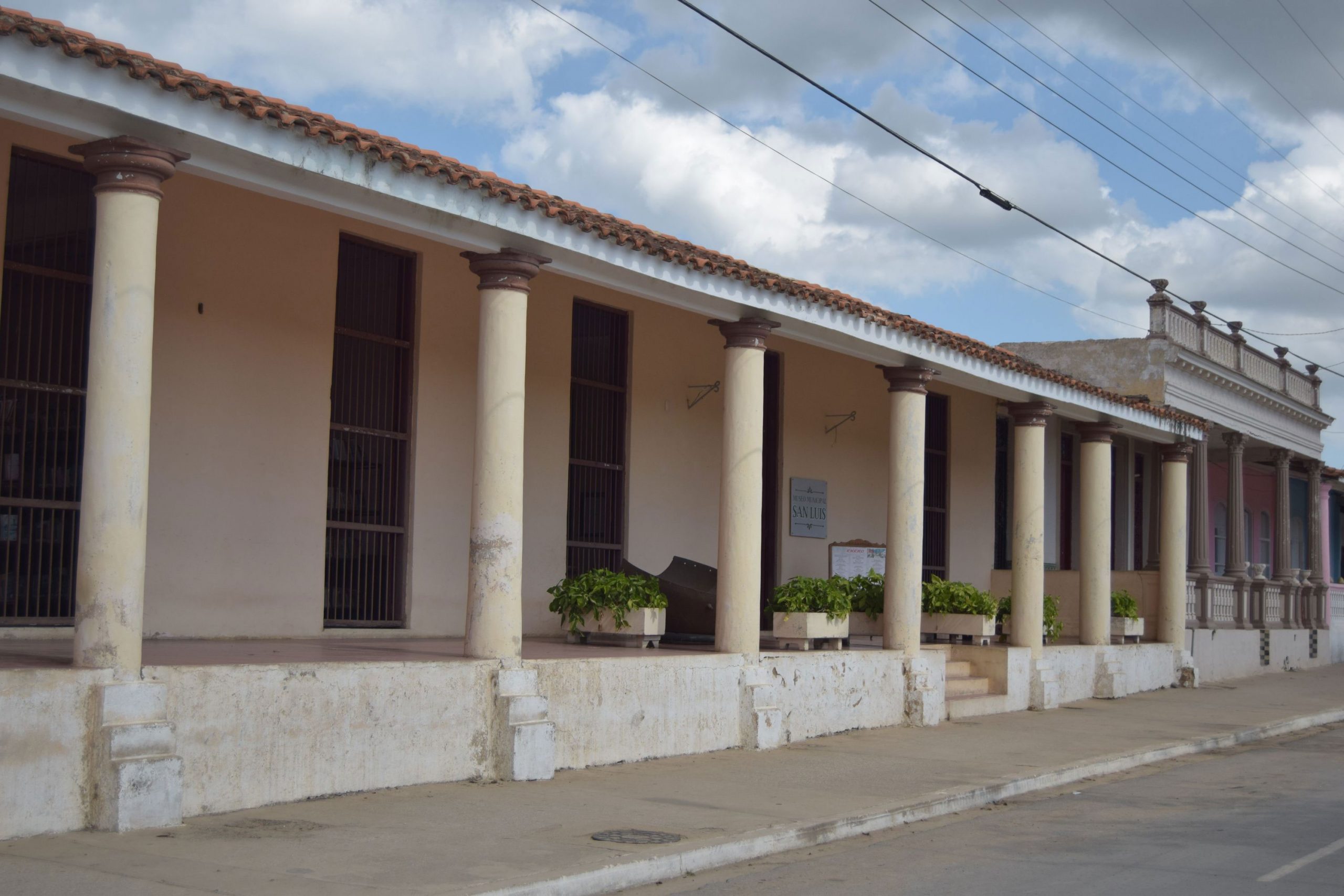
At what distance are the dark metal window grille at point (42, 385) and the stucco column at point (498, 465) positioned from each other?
9.18 ft

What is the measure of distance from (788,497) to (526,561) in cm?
451

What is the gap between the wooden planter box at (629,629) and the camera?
12406 mm

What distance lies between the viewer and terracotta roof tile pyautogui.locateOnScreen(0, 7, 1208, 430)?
714cm

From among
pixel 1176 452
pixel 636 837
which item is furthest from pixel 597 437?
pixel 1176 452

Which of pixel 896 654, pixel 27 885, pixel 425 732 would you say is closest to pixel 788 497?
pixel 896 654

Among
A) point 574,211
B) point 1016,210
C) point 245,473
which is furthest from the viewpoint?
point 1016,210

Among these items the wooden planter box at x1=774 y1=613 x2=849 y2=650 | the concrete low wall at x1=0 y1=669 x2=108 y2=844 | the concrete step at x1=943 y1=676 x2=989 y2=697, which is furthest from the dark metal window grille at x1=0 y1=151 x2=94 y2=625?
the concrete step at x1=943 y1=676 x2=989 y2=697

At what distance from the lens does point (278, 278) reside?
38.2ft

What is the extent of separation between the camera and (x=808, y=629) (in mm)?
13477

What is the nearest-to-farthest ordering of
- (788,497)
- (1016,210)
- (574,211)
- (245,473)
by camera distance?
(574,211)
(245,473)
(1016,210)
(788,497)

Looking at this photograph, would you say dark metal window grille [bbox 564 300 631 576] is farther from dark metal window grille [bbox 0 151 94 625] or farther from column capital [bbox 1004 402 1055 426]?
dark metal window grille [bbox 0 151 94 625]

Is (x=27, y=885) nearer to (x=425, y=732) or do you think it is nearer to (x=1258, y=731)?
(x=425, y=732)

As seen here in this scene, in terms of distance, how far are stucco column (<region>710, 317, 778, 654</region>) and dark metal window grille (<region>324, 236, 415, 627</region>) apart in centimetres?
294

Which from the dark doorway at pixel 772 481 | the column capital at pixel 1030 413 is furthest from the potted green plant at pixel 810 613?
the column capital at pixel 1030 413
